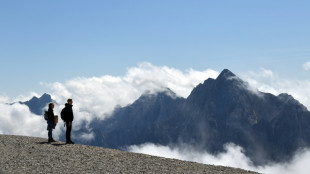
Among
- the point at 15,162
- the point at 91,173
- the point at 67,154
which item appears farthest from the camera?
the point at 67,154

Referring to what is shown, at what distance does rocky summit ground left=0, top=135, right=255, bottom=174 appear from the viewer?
84.5ft

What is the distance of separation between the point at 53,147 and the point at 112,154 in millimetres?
5219

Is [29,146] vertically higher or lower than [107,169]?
higher

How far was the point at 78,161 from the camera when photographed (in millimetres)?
27875

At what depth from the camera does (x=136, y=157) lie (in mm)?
31453

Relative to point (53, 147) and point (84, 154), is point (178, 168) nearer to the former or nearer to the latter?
point (84, 154)

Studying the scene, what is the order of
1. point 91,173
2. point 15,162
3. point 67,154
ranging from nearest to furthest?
point 91,173 < point 15,162 < point 67,154

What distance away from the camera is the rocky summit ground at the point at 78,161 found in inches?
1014

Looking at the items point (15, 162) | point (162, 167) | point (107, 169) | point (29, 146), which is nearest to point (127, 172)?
point (107, 169)

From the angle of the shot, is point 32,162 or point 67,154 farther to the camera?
point 67,154

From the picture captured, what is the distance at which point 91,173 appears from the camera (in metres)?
24.7

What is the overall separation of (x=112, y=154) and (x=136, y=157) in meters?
2.00

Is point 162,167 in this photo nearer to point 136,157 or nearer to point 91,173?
point 136,157

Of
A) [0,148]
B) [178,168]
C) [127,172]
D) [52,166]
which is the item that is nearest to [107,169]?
[127,172]
